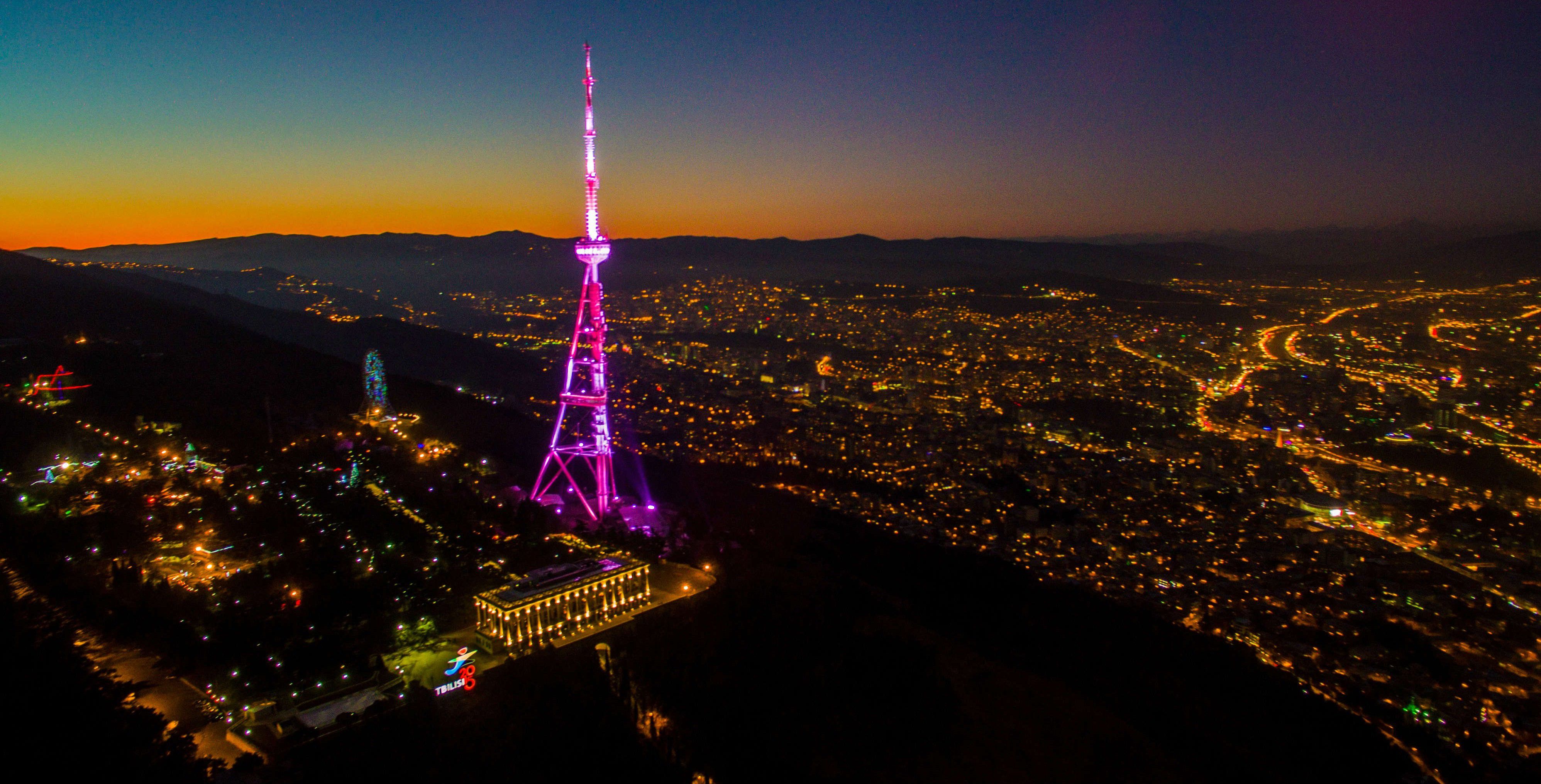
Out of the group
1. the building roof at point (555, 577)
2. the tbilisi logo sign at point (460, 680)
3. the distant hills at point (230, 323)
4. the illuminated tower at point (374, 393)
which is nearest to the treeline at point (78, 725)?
the tbilisi logo sign at point (460, 680)

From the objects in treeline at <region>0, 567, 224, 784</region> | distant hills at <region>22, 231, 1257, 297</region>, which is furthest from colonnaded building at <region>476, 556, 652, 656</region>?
distant hills at <region>22, 231, 1257, 297</region>

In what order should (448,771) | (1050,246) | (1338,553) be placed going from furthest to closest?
(1050,246), (1338,553), (448,771)

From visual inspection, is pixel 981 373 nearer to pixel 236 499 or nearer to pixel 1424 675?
pixel 1424 675

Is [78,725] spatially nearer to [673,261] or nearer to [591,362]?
[591,362]

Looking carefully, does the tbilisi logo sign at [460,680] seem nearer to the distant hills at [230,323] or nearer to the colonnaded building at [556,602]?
the colonnaded building at [556,602]

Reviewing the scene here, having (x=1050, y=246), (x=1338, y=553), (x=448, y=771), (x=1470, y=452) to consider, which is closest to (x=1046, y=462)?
(x=1338, y=553)

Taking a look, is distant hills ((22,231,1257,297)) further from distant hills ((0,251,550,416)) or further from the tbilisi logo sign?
the tbilisi logo sign

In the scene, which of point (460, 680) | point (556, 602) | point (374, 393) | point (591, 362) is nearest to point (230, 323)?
point (374, 393)
